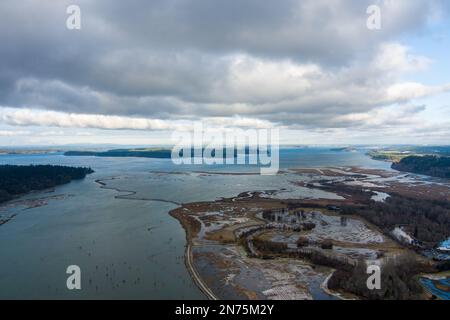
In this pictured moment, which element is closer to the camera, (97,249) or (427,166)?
(97,249)

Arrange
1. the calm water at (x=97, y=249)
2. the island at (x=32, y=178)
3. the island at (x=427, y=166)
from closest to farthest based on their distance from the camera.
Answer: the calm water at (x=97, y=249), the island at (x=32, y=178), the island at (x=427, y=166)

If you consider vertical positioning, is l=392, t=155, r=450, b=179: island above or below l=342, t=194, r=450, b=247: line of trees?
above

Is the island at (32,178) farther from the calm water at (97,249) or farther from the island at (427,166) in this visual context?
the island at (427,166)

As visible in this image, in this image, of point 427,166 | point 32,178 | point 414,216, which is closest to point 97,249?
point 414,216

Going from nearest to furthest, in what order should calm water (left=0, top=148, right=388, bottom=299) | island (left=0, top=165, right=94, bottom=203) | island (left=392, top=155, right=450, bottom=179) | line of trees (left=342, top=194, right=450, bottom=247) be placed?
calm water (left=0, top=148, right=388, bottom=299)
line of trees (left=342, top=194, right=450, bottom=247)
island (left=0, top=165, right=94, bottom=203)
island (left=392, top=155, right=450, bottom=179)

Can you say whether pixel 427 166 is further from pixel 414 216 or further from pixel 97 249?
pixel 97 249

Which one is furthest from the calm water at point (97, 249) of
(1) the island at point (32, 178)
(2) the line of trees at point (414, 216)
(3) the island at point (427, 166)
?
(3) the island at point (427, 166)

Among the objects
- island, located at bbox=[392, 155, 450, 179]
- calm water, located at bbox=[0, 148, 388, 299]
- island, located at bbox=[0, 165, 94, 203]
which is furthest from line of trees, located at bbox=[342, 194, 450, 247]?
island, located at bbox=[0, 165, 94, 203]

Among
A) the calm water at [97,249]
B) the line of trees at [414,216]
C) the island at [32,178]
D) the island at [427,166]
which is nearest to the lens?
the calm water at [97,249]

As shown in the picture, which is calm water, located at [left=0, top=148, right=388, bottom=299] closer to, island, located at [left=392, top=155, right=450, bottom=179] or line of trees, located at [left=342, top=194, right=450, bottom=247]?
line of trees, located at [left=342, top=194, right=450, bottom=247]
